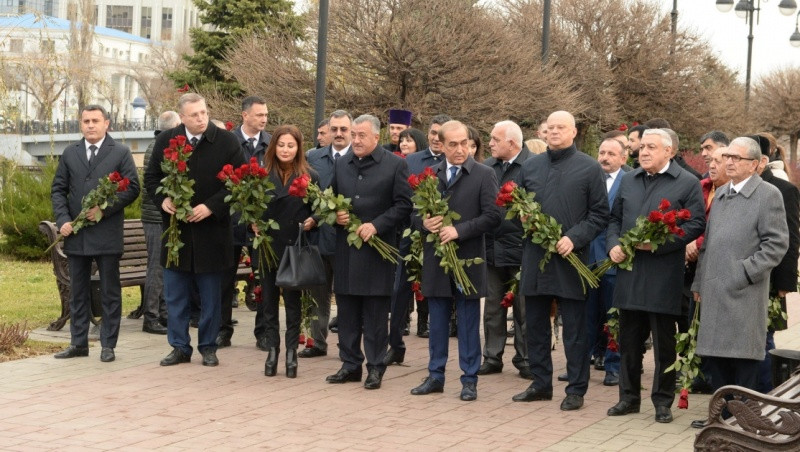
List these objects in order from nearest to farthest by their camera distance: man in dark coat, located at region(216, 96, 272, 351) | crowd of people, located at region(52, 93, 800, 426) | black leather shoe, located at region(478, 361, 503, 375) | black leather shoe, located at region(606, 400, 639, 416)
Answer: crowd of people, located at region(52, 93, 800, 426)
black leather shoe, located at region(606, 400, 639, 416)
black leather shoe, located at region(478, 361, 503, 375)
man in dark coat, located at region(216, 96, 272, 351)

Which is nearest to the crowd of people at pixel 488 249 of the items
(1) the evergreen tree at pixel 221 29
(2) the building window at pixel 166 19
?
(1) the evergreen tree at pixel 221 29

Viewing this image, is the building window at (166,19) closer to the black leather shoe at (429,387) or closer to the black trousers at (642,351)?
the black leather shoe at (429,387)

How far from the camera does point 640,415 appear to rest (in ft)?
30.1

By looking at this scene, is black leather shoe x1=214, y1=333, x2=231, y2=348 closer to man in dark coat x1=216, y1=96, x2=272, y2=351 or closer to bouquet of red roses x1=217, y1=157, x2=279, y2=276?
man in dark coat x1=216, y1=96, x2=272, y2=351

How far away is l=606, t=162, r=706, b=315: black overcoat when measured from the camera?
881cm

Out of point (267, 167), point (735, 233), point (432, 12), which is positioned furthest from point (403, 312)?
point (432, 12)

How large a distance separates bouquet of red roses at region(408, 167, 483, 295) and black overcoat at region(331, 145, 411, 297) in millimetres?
439

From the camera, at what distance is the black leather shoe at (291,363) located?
10352 millimetres

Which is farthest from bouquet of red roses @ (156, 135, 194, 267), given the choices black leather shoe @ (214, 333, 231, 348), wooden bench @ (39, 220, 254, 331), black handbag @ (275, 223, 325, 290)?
wooden bench @ (39, 220, 254, 331)

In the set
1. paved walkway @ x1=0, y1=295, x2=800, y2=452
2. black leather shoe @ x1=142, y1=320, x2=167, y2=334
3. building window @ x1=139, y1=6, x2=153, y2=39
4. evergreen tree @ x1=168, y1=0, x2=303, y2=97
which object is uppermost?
building window @ x1=139, y1=6, x2=153, y2=39

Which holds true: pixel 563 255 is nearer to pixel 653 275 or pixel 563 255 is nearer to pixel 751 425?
pixel 653 275

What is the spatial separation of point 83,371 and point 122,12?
136 metres

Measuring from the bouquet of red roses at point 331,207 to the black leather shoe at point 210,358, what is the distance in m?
1.76

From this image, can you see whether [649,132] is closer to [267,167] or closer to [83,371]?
[267,167]
